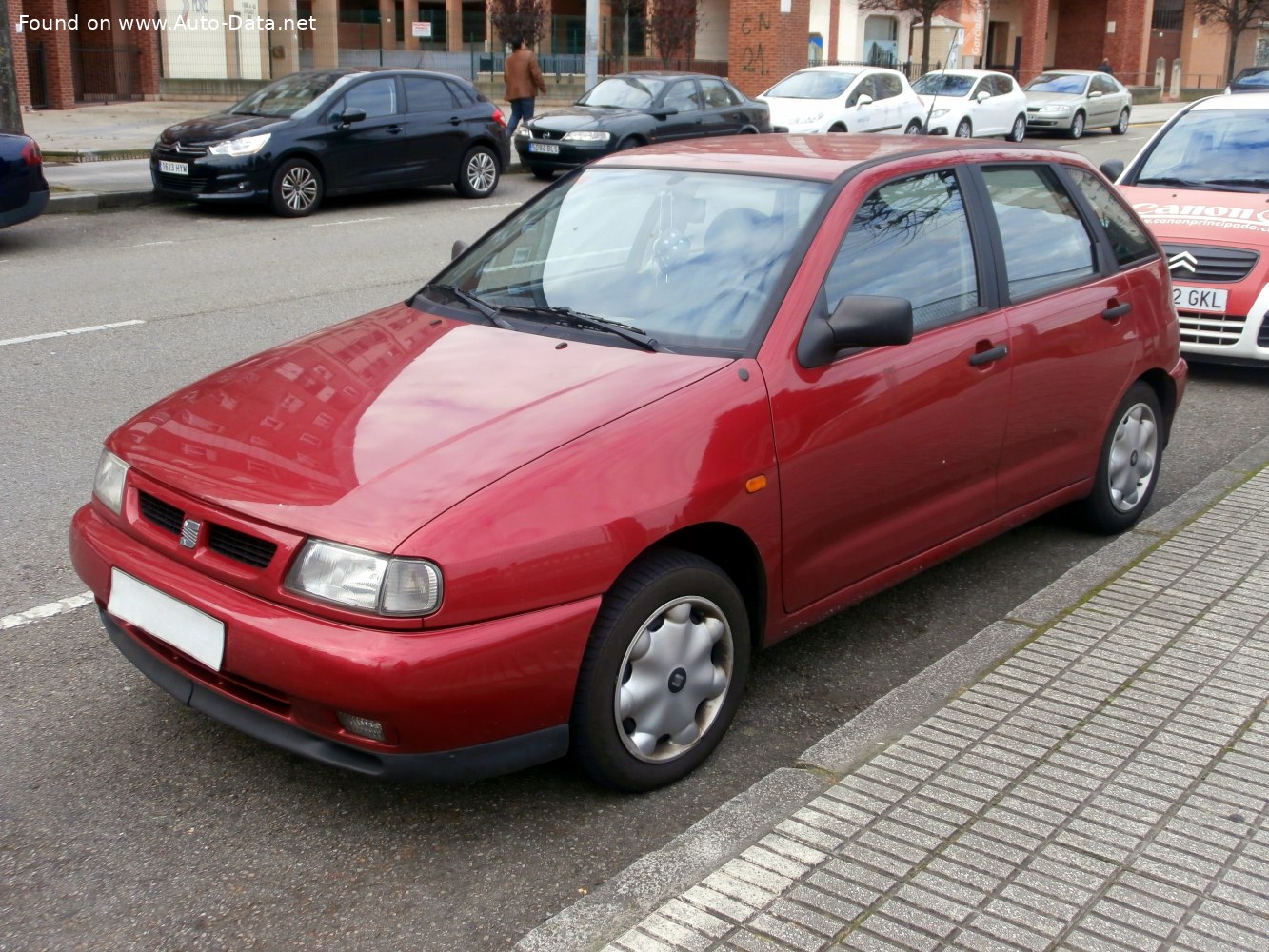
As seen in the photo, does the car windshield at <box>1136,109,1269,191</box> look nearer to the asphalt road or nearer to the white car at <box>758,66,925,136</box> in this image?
the asphalt road

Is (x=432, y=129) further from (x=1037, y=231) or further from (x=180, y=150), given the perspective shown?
(x=1037, y=231)

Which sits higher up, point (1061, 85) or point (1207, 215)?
point (1061, 85)

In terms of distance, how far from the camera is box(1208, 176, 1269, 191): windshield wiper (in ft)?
29.3

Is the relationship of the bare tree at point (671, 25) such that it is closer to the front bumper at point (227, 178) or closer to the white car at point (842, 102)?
the white car at point (842, 102)

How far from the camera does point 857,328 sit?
383 centimetres

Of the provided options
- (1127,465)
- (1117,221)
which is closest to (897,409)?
(1127,465)

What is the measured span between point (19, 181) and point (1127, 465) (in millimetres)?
10067

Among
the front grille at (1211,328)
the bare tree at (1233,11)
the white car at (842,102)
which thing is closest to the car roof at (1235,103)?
the front grille at (1211,328)

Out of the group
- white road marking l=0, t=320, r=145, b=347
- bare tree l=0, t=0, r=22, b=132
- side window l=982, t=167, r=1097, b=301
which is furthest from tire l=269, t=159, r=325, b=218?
side window l=982, t=167, r=1097, b=301

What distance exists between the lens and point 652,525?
336cm

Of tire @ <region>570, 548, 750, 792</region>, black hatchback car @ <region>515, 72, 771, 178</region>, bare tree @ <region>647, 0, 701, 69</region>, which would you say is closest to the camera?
tire @ <region>570, 548, 750, 792</region>

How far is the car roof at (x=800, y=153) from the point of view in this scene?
14.5 ft

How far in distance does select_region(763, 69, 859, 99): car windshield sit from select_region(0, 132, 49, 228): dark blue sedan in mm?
14924

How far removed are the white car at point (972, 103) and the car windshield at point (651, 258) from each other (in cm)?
2315
